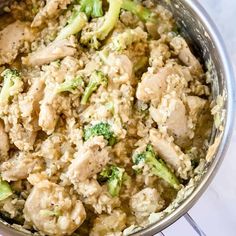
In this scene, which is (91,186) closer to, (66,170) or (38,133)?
(66,170)

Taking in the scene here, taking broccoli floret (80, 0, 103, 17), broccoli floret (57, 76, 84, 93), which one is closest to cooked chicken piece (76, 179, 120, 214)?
broccoli floret (57, 76, 84, 93)

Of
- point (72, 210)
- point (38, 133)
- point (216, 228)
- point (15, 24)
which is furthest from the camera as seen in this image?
point (216, 228)

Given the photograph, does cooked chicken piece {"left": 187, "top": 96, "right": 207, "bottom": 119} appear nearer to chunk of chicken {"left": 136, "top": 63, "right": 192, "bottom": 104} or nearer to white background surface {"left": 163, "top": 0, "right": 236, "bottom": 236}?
chunk of chicken {"left": 136, "top": 63, "right": 192, "bottom": 104}

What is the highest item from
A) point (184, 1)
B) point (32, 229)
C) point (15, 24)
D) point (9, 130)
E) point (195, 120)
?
point (184, 1)

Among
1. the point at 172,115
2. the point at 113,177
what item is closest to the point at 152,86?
the point at 172,115

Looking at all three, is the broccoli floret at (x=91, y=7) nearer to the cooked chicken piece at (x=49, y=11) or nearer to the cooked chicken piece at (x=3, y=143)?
the cooked chicken piece at (x=49, y=11)

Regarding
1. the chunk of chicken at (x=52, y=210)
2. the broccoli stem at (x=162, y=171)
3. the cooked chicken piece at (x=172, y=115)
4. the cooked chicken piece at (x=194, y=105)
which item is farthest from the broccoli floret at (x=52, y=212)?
the cooked chicken piece at (x=194, y=105)

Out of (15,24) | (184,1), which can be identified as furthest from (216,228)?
(15,24)
